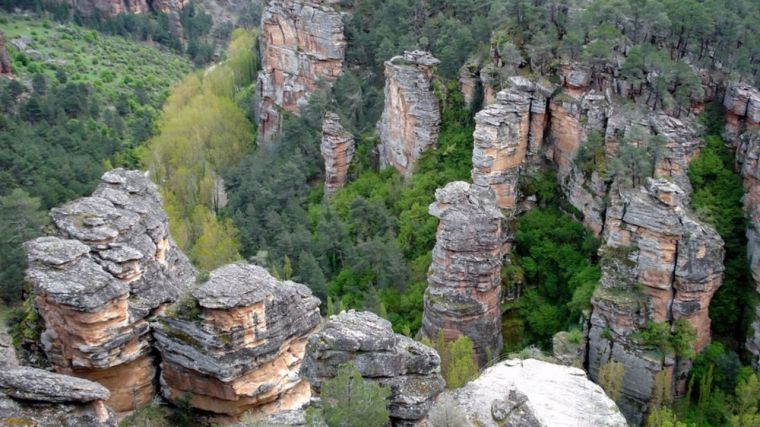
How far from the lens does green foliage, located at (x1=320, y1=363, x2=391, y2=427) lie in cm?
2167

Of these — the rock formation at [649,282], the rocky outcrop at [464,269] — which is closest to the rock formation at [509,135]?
the rocky outcrop at [464,269]

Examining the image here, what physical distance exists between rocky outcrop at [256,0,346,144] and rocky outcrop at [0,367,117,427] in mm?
49946

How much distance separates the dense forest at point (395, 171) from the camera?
43594mm

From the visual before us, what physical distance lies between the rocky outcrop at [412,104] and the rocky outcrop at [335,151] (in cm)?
531

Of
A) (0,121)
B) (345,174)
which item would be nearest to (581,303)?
(345,174)

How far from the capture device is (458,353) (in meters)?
40.0

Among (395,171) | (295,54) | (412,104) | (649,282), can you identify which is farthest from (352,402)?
(295,54)

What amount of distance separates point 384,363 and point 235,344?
5.51 metres

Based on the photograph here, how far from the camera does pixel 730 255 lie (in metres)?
44.0

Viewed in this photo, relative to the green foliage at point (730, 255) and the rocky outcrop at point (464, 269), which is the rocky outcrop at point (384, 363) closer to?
the rocky outcrop at point (464, 269)

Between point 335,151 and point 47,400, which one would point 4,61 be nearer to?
point 335,151

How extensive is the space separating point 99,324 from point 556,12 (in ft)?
133

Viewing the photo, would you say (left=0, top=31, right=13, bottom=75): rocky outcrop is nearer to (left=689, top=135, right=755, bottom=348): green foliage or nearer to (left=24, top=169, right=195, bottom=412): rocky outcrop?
(left=24, top=169, right=195, bottom=412): rocky outcrop

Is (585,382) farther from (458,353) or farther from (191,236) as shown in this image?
(191,236)
